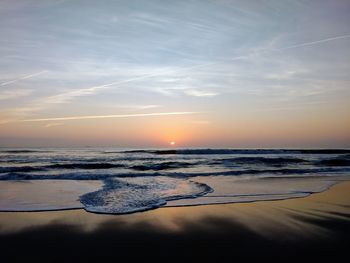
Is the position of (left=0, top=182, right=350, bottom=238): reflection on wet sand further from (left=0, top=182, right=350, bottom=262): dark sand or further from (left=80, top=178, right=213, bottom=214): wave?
(left=80, top=178, right=213, bottom=214): wave

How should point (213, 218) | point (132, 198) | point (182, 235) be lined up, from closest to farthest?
point (182, 235)
point (213, 218)
point (132, 198)

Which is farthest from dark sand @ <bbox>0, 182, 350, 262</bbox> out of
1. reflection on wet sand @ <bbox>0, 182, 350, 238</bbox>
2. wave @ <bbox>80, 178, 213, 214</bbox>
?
wave @ <bbox>80, 178, 213, 214</bbox>

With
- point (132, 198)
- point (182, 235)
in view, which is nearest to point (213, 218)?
point (182, 235)

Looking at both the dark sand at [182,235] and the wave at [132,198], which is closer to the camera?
the dark sand at [182,235]

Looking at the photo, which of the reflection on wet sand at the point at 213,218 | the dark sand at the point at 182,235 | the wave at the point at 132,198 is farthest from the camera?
the wave at the point at 132,198

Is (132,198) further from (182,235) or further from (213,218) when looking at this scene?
(182,235)

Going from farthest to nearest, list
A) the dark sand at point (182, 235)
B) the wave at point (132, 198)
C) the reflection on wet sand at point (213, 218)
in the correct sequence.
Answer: the wave at point (132, 198)
the reflection on wet sand at point (213, 218)
the dark sand at point (182, 235)

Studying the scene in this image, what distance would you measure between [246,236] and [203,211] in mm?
2311

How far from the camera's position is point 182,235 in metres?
5.73

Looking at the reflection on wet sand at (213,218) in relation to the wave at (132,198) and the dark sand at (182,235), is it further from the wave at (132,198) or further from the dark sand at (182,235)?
the wave at (132,198)

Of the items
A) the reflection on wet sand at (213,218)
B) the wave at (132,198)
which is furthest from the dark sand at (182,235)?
the wave at (132,198)

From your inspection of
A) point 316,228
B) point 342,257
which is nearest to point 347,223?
point 316,228

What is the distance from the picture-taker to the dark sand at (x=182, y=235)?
4703 millimetres

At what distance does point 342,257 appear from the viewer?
181 inches
